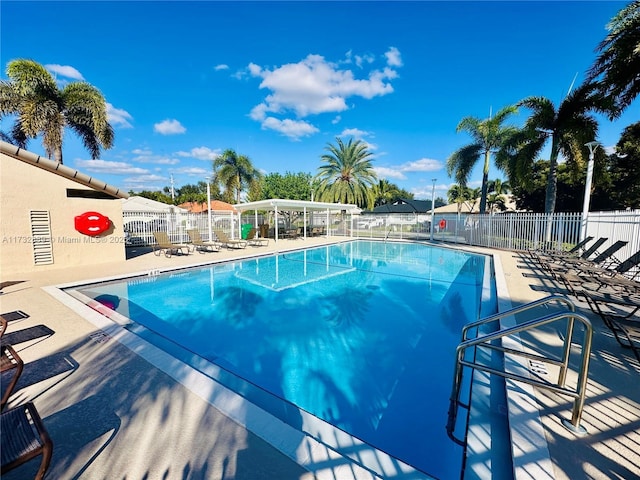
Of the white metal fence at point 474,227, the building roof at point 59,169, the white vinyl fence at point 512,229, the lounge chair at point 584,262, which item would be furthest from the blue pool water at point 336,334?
the white metal fence at point 474,227

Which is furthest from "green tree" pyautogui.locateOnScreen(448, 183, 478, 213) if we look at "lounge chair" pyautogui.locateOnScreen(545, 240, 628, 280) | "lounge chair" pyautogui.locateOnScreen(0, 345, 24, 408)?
"lounge chair" pyautogui.locateOnScreen(0, 345, 24, 408)

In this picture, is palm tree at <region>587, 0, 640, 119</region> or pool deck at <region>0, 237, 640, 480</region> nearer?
pool deck at <region>0, 237, 640, 480</region>

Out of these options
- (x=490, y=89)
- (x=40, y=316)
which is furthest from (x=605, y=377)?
(x=490, y=89)

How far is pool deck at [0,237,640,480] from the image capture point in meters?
2.07

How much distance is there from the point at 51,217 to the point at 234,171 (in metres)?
20.8

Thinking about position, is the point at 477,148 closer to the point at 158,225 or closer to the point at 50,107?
the point at 158,225

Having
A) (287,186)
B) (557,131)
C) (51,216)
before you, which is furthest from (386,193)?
(51,216)

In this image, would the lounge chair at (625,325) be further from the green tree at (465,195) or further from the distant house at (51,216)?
the green tree at (465,195)

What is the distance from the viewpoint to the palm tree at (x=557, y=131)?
543 inches

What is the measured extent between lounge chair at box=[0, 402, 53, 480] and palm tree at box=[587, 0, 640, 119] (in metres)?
15.1

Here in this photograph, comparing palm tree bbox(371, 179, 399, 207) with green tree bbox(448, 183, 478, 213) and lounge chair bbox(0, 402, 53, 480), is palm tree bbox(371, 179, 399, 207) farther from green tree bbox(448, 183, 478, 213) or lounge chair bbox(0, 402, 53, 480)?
lounge chair bbox(0, 402, 53, 480)

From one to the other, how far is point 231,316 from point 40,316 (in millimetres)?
3469

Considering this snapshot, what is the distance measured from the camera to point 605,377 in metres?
3.27

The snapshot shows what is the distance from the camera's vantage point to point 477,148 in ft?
71.3
